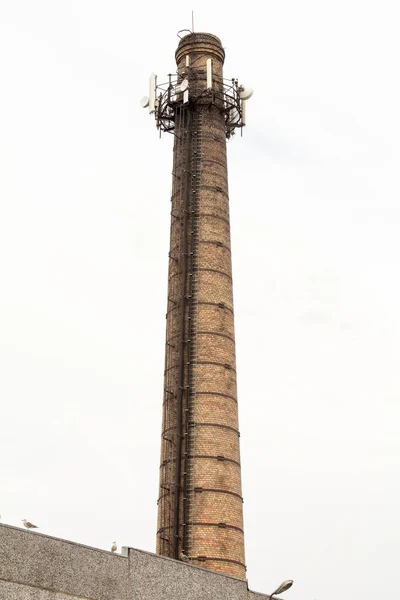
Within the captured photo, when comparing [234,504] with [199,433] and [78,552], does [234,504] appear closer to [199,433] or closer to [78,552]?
[199,433]

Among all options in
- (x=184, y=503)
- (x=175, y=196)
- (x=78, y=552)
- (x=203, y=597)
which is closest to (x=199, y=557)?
(x=184, y=503)

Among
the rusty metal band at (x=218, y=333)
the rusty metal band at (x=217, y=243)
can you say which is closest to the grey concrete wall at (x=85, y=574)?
the rusty metal band at (x=218, y=333)

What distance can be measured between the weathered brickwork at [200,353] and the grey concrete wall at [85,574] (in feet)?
23.6

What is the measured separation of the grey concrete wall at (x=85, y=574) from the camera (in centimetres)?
2084

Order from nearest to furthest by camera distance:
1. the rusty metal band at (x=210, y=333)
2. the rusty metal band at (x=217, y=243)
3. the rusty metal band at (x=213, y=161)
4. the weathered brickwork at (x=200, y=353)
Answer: the weathered brickwork at (x=200, y=353)
the rusty metal band at (x=210, y=333)
the rusty metal band at (x=217, y=243)
the rusty metal band at (x=213, y=161)

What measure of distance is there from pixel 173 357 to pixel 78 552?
45.8 feet

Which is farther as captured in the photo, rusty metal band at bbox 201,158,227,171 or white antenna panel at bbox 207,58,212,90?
white antenna panel at bbox 207,58,212,90

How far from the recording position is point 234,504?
33469 millimetres

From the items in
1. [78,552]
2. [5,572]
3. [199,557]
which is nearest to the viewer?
[5,572]

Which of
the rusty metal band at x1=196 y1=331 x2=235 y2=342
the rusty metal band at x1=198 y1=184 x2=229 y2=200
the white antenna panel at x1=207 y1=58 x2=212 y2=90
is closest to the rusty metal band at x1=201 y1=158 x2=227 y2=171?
the rusty metal band at x1=198 y1=184 x2=229 y2=200

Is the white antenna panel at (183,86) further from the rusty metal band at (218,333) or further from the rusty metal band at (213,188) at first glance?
the rusty metal band at (218,333)

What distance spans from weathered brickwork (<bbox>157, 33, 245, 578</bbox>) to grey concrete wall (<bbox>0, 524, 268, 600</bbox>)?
23.6 feet

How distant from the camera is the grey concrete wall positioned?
20.8 meters

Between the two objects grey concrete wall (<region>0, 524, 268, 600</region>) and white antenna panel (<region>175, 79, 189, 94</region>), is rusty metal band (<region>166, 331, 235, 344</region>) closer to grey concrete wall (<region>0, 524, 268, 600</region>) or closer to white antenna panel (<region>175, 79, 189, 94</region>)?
white antenna panel (<region>175, 79, 189, 94</region>)
